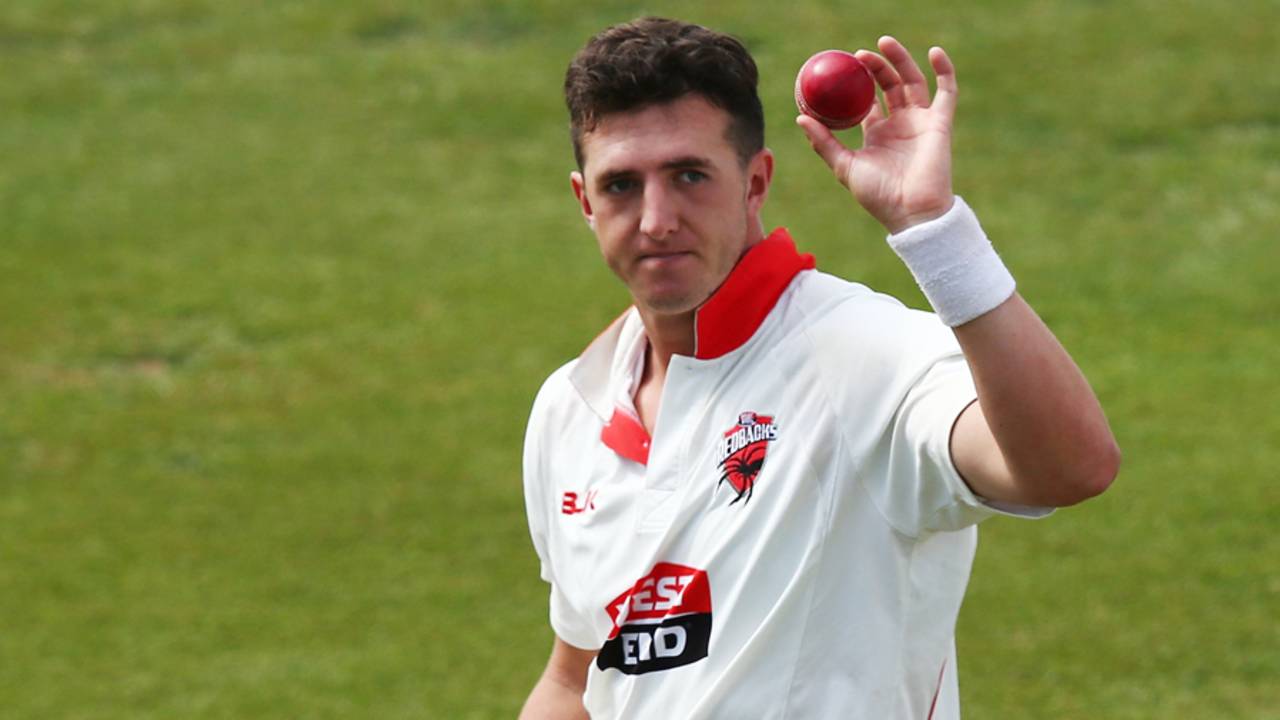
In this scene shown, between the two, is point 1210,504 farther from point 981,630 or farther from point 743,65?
point 743,65

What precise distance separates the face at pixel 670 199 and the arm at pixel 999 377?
52 cm

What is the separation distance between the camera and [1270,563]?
10773 mm

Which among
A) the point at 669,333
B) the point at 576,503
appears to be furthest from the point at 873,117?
the point at 576,503

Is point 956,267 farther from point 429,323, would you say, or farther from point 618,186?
point 429,323

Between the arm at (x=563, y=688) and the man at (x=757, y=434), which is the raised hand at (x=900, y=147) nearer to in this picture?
the man at (x=757, y=434)

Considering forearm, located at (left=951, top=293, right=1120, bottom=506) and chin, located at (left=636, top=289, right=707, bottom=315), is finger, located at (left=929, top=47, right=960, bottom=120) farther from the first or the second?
chin, located at (left=636, top=289, right=707, bottom=315)

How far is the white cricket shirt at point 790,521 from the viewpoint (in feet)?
12.5

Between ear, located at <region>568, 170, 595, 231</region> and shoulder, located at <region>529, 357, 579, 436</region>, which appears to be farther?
shoulder, located at <region>529, 357, 579, 436</region>

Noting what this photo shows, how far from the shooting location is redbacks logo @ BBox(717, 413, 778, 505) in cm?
399

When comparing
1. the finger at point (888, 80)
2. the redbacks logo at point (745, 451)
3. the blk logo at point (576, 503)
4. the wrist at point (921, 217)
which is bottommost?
the blk logo at point (576, 503)

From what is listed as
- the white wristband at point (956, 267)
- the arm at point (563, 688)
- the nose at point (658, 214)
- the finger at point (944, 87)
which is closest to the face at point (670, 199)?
the nose at point (658, 214)

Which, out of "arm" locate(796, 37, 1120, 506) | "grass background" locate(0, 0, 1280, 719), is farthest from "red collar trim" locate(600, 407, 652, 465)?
"grass background" locate(0, 0, 1280, 719)

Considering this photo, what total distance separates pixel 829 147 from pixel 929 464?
58cm

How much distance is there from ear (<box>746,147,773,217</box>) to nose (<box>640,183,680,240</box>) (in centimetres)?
23
